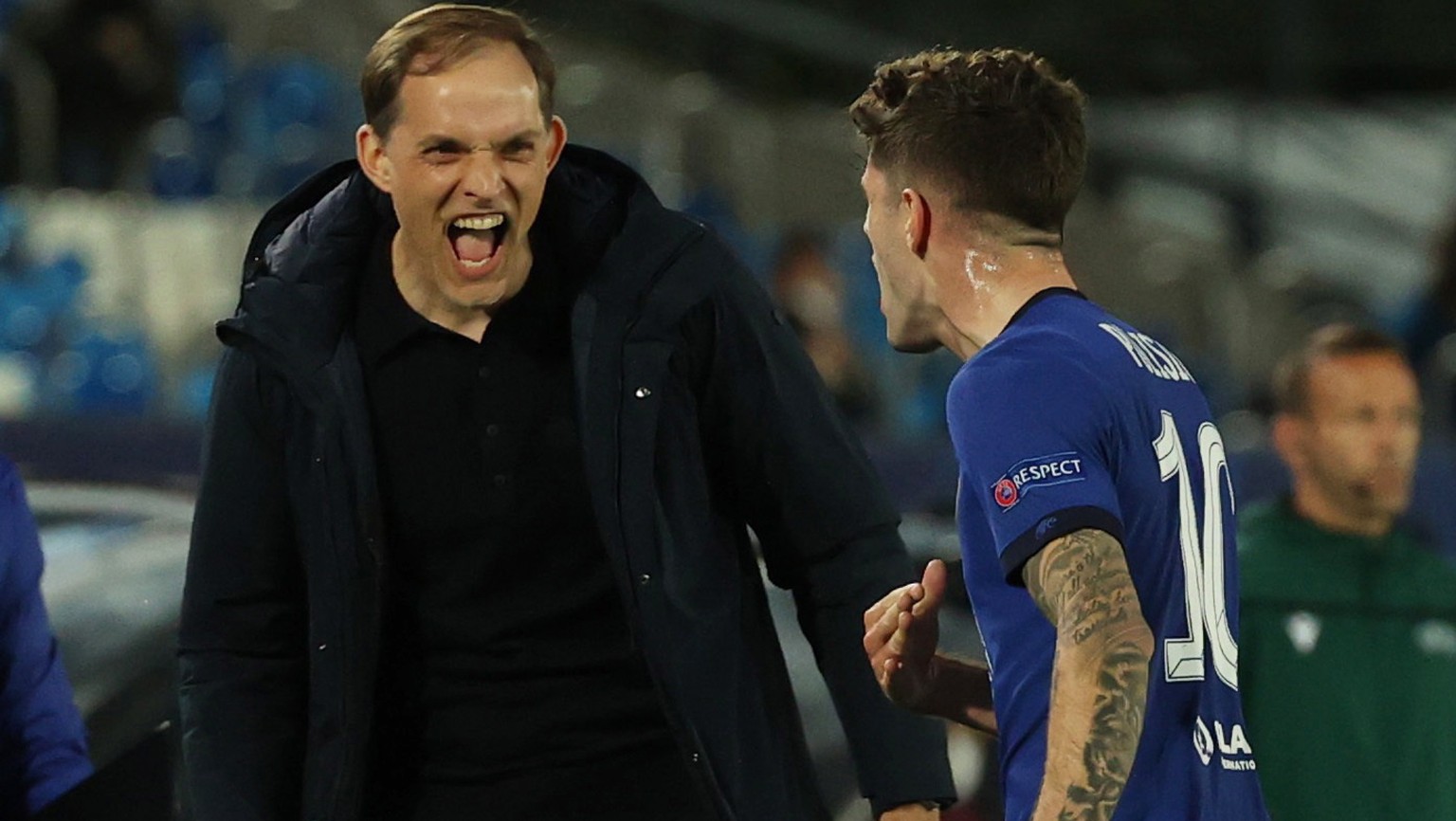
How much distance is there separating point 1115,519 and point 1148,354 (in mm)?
235

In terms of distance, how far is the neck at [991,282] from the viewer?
2.81m

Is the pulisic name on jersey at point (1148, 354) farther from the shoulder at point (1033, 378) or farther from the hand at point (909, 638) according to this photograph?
the hand at point (909, 638)

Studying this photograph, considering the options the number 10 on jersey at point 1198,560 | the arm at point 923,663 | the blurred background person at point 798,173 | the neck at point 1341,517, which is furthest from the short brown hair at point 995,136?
the blurred background person at point 798,173

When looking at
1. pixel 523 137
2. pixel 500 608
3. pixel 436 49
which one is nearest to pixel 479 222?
pixel 523 137

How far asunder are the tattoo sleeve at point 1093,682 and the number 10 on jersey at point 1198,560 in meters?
0.11

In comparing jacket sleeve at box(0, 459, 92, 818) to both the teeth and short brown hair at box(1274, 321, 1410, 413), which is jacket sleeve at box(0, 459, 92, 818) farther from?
short brown hair at box(1274, 321, 1410, 413)

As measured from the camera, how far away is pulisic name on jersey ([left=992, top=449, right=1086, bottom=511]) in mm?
2564

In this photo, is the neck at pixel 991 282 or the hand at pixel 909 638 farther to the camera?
the hand at pixel 909 638

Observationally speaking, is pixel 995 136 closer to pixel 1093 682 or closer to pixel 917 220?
pixel 917 220

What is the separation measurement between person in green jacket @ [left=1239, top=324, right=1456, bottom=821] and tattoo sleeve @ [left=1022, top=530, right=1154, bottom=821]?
266 centimetres

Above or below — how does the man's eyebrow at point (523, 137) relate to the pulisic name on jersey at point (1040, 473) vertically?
above

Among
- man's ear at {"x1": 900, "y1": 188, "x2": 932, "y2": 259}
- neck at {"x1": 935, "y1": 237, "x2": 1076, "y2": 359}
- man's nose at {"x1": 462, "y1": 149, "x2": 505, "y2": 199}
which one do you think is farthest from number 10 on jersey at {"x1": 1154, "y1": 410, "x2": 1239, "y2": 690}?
man's nose at {"x1": 462, "y1": 149, "x2": 505, "y2": 199}

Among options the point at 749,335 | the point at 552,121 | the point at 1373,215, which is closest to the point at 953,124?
the point at 749,335

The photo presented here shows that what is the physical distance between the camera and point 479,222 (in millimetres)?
3527
